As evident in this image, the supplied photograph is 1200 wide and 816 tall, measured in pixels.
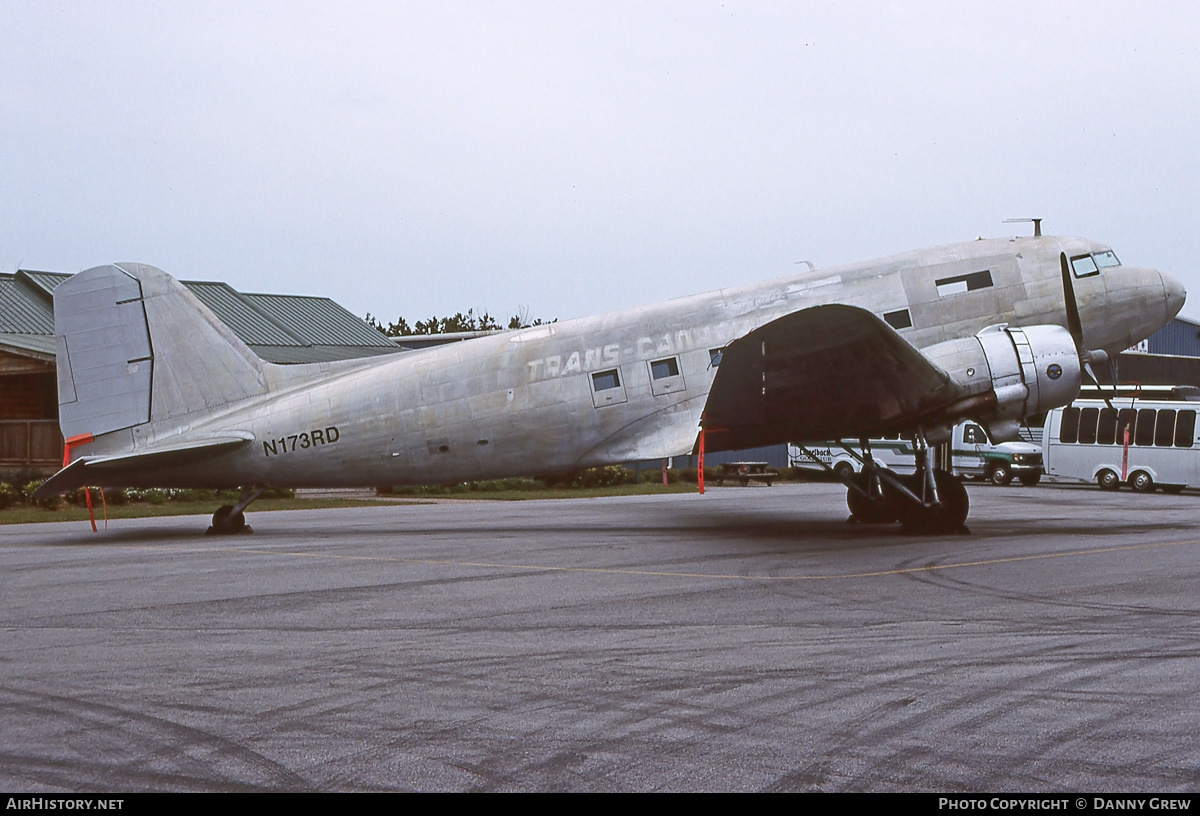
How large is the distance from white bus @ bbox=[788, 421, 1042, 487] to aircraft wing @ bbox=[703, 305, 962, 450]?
22.5 meters

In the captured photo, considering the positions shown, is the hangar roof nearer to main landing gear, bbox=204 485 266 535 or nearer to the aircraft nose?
main landing gear, bbox=204 485 266 535

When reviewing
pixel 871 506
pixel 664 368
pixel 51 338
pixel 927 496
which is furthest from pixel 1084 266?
pixel 51 338

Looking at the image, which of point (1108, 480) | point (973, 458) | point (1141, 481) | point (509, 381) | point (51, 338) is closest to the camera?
point (509, 381)

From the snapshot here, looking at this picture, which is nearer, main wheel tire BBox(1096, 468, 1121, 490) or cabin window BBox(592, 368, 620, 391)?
cabin window BBox(592, 368, 620, 391)

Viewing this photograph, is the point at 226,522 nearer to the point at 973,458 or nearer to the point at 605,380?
the point at 605,380

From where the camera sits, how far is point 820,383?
15852 millimetres

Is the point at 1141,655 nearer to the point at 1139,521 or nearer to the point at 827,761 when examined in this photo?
the point at 827,761

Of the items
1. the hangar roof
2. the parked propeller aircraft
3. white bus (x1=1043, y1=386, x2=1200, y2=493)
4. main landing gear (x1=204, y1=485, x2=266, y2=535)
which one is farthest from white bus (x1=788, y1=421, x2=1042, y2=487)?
main landing gear (x1=204, y1=485, x2=266, y2=535)

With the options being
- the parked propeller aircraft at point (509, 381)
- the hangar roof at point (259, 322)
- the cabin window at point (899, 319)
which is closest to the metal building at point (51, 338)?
the hangar roof at point (259, 322)

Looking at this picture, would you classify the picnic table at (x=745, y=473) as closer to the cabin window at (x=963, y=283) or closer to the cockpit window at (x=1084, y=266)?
the cockpit window at (x=1084, y=266)

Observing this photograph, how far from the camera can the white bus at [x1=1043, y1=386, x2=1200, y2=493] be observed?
3619cm

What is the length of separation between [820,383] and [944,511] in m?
2.99

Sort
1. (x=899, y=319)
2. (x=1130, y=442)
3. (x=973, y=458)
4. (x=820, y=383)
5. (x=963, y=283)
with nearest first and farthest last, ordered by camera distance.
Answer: (x=820, y=383), (x=899, y=319), (x=963, y=283), (x=1130, y=442), (x=973, y=458)
